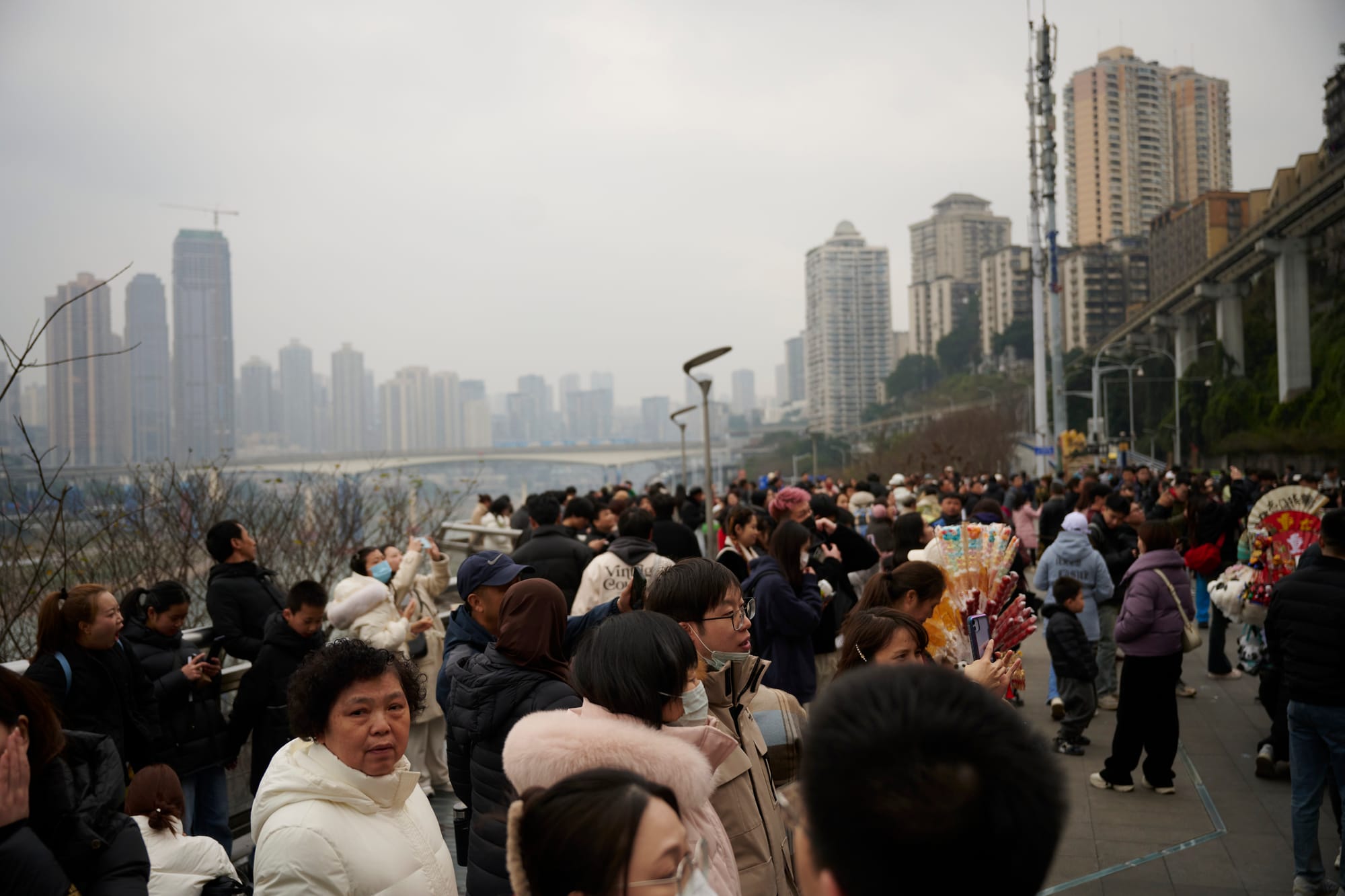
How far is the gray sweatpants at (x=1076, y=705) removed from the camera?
278 inches

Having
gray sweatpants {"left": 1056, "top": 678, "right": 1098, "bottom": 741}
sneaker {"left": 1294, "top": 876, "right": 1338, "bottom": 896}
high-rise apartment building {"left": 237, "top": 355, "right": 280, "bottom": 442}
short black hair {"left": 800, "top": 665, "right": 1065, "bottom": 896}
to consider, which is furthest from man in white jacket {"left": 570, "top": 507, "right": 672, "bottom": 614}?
high-rise apartment building {"left": 237, "top": 355, "right": 280, "bottom": 442}

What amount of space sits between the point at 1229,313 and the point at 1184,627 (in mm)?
49127

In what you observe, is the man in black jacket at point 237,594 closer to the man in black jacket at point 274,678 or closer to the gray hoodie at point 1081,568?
the man in black jacket at point 274,678

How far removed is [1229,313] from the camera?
158 feet

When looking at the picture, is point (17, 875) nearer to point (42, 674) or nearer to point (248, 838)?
point (42, 674)

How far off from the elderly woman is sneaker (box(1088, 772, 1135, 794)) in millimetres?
5225

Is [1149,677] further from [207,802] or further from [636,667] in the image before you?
[207,802]

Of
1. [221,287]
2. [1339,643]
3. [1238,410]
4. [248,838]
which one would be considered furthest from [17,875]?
[1238,410]

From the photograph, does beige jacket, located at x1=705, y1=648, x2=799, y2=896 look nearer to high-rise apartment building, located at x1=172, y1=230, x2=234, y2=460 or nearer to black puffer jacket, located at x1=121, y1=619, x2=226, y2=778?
black puffer jacket, located at x1=121, y1=619, x2=226, y2=778

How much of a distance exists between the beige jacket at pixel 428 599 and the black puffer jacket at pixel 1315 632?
4.78 m

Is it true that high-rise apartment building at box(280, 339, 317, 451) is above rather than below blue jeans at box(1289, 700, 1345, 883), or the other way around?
above

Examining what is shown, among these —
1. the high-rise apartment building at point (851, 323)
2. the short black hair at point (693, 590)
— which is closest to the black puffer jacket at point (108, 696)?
the short black hair at point (693, 590)

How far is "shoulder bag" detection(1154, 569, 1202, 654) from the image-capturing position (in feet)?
20.5

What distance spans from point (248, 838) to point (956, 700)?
5.99 m
